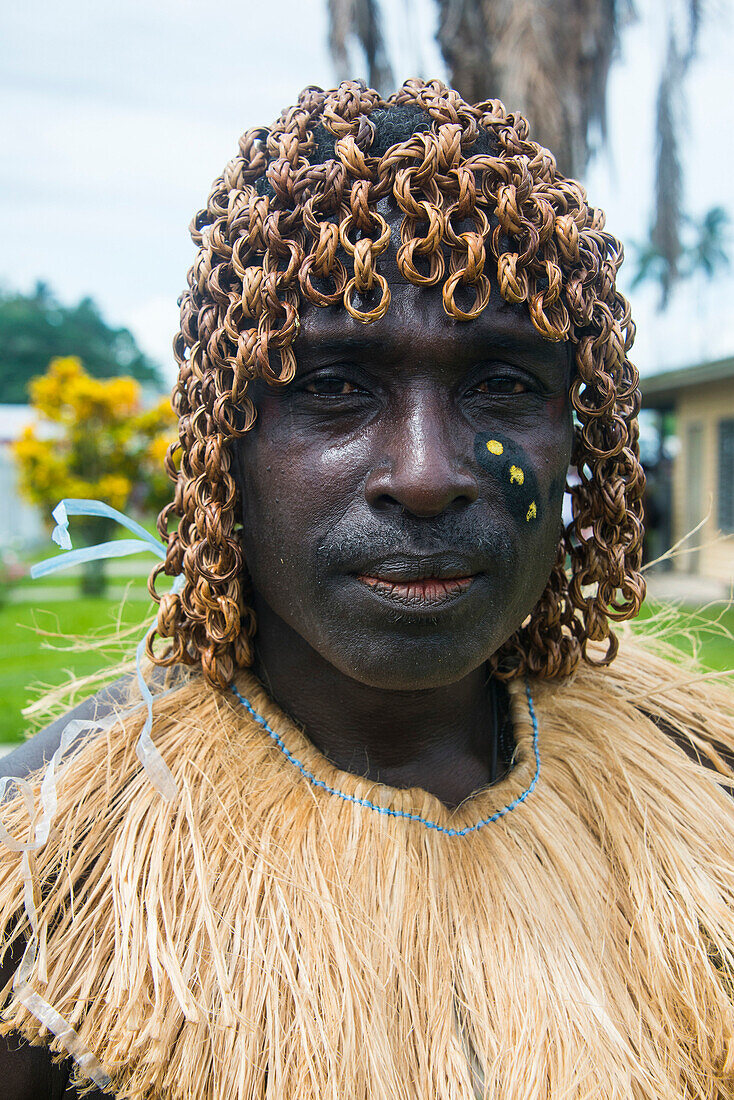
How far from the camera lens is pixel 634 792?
5.24 feet

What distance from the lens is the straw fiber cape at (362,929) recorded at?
1.18 metres

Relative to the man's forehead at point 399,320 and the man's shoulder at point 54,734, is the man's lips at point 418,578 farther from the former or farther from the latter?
the man's shoulder at point 54,734

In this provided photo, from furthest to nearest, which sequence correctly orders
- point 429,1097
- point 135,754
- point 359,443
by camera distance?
point 135,754 < point 359,443 < point 429,1097

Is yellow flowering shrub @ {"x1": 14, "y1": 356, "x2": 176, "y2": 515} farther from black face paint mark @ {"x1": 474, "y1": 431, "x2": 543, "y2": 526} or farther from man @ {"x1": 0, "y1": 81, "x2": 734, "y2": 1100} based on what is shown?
black face paint mark @ {"x1": 474, "y1": 431, "x2": 543, "y2": 526}

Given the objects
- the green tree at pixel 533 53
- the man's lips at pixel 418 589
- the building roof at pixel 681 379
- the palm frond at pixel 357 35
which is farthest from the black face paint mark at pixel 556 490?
the building roof at pixel 681 379

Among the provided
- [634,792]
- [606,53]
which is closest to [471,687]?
[634,792]

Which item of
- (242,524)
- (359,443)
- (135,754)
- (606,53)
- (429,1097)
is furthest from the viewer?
(606,53)

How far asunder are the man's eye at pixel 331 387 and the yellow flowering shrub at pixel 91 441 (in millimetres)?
7762

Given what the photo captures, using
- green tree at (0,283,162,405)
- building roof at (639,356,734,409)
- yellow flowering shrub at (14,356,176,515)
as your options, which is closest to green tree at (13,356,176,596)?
yellow flowering shrub at (14,356,176,515)

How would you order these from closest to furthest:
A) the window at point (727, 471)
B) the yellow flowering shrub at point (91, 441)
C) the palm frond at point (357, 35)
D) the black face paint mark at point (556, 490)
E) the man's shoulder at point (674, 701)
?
the black face paint mark at point (556, 490), the man's shoulder at point (674, 701), the palm frond at point (357, 35), the yellow flowering shrub at point (91, 441), the window at point (727, 471)

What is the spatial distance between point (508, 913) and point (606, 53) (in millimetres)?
8259

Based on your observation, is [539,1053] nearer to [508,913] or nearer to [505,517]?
[508,913]

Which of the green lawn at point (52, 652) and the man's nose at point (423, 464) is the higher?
the man's nose at point (423, 464)

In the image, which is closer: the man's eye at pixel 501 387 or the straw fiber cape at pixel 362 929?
the straw fiber cape at pixel 362 929
